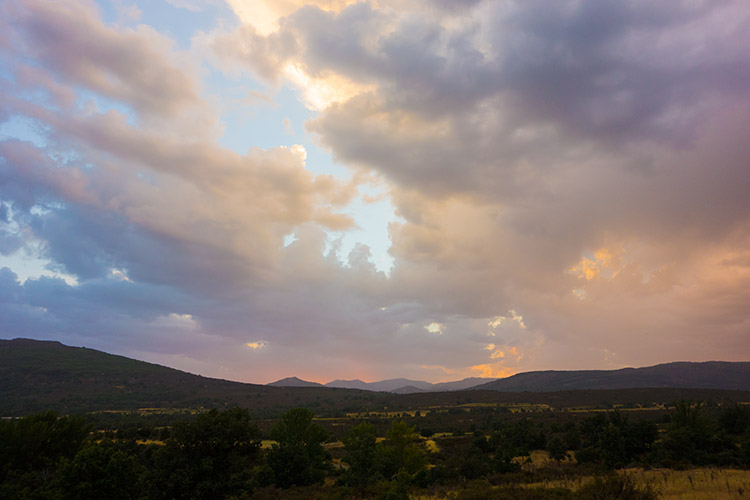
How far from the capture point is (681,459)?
35594 mm

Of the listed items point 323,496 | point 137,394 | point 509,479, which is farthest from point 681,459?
point 137,394

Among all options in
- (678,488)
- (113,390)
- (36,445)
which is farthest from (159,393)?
(678,488)

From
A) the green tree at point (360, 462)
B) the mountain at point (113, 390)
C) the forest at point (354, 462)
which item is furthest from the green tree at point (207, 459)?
the mountain at point (113, 390)

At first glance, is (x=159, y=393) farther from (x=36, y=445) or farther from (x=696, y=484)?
(x=696, y=484)

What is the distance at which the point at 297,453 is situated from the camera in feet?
112

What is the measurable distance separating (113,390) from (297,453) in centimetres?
14998

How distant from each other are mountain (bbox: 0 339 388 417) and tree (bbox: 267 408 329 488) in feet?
254

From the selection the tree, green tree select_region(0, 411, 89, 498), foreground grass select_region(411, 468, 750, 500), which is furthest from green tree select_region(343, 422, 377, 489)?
green tree select_region(0, 411, 89, 498)

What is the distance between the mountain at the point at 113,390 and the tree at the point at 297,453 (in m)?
77.5

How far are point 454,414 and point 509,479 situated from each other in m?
81.2

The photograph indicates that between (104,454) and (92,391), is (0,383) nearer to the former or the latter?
(92,391)

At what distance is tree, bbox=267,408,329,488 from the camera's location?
3312 centimetres

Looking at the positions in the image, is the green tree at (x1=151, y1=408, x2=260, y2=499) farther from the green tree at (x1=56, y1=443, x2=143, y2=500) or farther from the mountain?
the mountain

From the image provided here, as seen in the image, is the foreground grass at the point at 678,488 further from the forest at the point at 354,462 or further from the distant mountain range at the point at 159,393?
the distant mountain range at the point at 159,393
